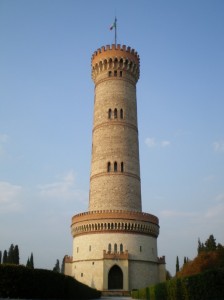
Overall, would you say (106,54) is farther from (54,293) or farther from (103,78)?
(54,293)

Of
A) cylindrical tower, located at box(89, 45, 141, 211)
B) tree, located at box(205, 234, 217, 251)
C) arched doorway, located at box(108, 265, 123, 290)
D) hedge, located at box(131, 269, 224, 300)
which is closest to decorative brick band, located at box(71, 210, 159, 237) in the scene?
cylindrical tower, located at box(89, 45, 141, 211)

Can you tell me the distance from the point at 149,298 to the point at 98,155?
16.4 meters

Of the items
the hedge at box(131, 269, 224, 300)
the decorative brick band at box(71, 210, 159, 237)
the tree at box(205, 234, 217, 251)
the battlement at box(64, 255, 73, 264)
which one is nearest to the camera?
the hedge at box(131, 269, 224, 300)

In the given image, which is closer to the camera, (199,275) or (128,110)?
(199,275)

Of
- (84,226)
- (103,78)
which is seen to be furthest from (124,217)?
(103,78)

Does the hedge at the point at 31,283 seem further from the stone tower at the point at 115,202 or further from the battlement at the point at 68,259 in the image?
the battlement at the point at 68,259

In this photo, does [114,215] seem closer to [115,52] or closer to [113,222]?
[113,222]

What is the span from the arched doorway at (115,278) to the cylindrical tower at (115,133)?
5.55 meters

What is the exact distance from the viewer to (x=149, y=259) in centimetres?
3412

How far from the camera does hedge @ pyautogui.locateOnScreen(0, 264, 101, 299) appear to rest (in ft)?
49.5

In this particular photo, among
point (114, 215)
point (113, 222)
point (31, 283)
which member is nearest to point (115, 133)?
point (114, 215)

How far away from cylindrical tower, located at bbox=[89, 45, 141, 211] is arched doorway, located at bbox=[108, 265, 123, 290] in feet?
18.2

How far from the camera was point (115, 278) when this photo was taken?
1284 inches

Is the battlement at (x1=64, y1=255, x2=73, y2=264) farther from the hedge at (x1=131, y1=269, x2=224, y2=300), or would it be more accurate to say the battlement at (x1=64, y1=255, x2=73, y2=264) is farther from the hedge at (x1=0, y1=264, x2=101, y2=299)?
the hedge at (x1=131, y1=269, x2=224, y2=300)
